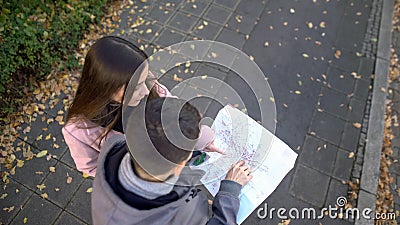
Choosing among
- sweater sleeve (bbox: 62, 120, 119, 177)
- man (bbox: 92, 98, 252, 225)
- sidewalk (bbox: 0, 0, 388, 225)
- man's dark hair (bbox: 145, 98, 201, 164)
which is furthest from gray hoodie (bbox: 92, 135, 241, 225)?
sidewalk (bbox: 0, 0, 388, 225)

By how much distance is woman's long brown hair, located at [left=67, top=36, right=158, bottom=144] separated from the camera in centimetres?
190

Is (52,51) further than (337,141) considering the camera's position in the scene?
Yes

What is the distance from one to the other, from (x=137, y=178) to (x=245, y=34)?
3.25 metres

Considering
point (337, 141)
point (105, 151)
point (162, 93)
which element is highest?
point (105, 151)

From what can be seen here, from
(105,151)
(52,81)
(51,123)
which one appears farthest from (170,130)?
(52,81)

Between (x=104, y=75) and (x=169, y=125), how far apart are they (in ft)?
2.20

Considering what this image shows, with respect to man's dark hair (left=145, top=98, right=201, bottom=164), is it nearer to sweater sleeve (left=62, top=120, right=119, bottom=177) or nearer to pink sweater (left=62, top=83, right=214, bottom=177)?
pink sweater (left=62, top=83, right=214, bottom=177)

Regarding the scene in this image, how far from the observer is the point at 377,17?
15.4 ft

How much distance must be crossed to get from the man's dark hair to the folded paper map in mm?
770

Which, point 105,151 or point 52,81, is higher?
point 105,151

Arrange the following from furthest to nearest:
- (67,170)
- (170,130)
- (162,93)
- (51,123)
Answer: (51,123) → (67,170) → (162,93) → (170,130)

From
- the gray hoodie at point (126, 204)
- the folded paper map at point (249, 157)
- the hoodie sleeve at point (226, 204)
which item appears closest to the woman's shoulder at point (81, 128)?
the gray hoodie at point (126, 204)

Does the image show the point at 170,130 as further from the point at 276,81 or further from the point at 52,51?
the point at 52,51

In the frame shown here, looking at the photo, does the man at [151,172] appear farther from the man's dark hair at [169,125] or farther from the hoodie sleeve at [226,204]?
the hoodie sleeve at [226,204]
